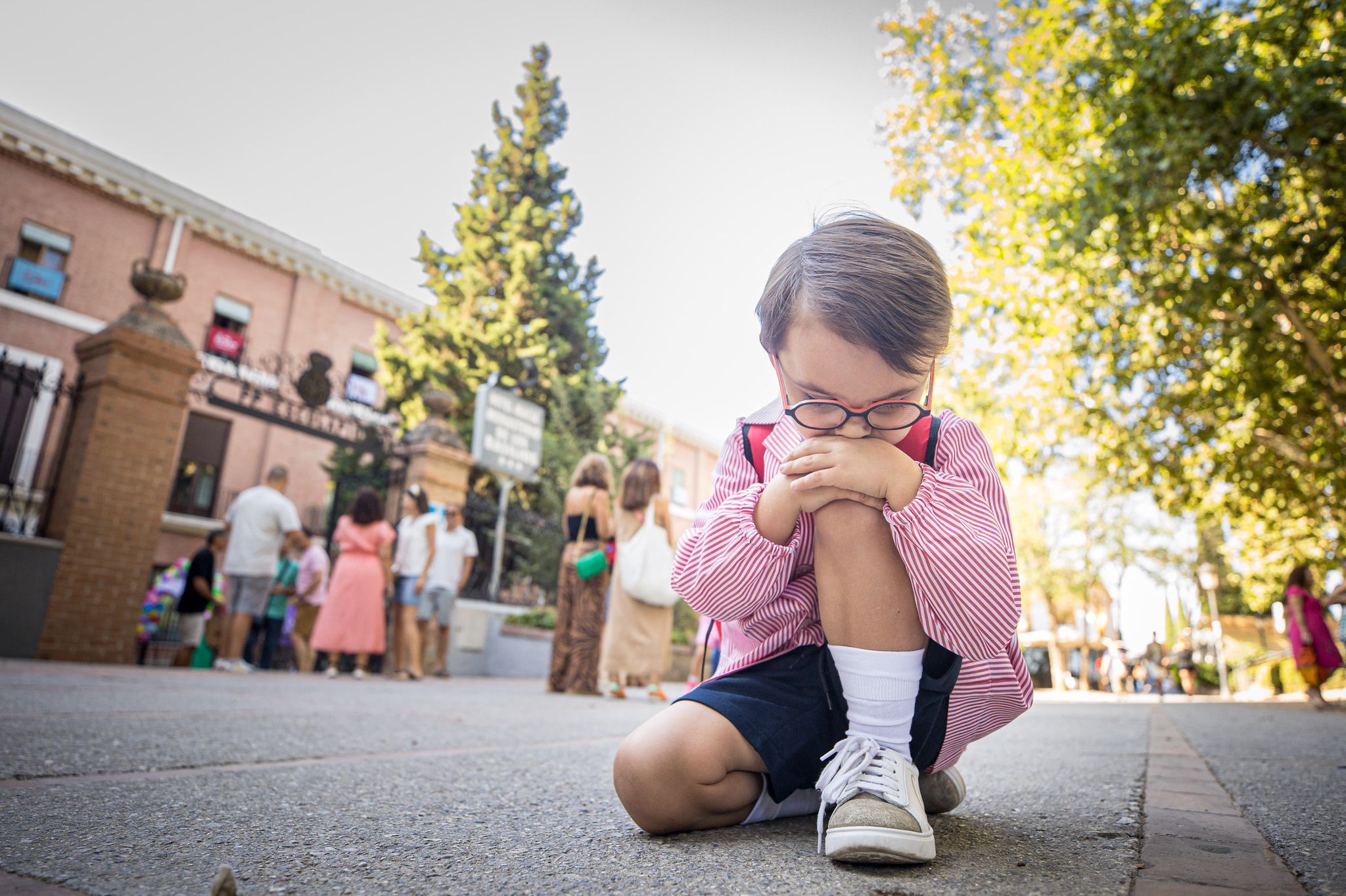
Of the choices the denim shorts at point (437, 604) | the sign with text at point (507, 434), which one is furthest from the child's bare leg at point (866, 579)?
the sign with text at point (507, 434)

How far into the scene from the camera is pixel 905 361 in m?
1.46

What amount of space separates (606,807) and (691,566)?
0.62m

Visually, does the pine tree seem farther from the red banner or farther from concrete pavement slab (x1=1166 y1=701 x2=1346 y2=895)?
concrete pavement slab (x1=1166 y1=701 x2=1346 y2=895)

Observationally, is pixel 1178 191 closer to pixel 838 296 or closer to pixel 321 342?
pixel 838 296

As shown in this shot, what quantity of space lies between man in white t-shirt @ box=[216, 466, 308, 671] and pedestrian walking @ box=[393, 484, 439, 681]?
1.11 m

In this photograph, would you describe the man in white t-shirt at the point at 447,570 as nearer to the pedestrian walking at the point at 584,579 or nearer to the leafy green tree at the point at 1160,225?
the pedestrian walking at the point at 584,579

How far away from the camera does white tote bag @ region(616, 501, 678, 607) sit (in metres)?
6.83

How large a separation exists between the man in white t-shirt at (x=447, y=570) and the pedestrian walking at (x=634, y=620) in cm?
236

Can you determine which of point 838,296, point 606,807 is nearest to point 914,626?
point 838,296

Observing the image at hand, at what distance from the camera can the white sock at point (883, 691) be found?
1.49 meters

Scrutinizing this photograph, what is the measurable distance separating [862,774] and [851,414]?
0.63 metres

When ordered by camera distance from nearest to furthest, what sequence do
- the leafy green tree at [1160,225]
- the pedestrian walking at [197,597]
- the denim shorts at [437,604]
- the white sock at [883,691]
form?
the white sock at [883,691], the leafy green tree at [1160,225], the pedestrian walking at [197,597], the denim shorts at [437,604]

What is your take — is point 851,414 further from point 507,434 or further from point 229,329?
point 229,329

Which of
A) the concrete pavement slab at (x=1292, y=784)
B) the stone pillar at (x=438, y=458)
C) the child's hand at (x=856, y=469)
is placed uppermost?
the stone pillar at (x=438, y=458)
